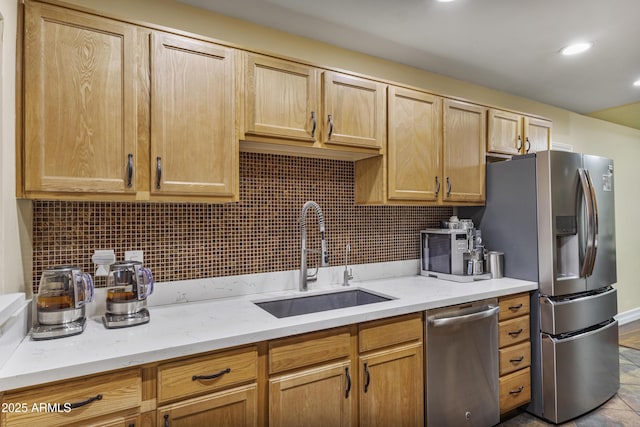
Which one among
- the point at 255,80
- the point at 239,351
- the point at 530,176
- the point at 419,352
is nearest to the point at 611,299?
the point at 530,176

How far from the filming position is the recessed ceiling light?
254 cm

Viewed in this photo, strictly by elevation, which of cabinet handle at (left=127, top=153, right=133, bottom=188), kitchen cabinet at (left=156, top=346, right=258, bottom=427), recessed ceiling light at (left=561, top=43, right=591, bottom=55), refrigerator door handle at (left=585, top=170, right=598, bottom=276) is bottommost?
kitchen cabinet at (left=156, top=346, right=258, bottom=427)

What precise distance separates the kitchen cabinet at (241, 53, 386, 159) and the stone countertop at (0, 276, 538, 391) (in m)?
0.89

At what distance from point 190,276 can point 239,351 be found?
26.9 inches

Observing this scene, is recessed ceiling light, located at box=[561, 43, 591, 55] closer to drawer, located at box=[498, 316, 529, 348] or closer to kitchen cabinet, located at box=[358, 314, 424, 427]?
drawer, located at box=[498, 316, 529, 348]

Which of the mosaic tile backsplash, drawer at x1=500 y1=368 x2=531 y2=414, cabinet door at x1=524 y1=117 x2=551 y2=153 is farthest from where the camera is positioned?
cabinet door at x1=524 y1=117 x2=551 y2=153

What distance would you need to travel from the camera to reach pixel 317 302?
89.8 inches

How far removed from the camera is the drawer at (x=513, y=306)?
2.34 metres

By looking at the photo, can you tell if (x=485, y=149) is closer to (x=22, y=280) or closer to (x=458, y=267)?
(x=458, y=267)

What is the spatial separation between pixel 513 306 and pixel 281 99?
6.50ft

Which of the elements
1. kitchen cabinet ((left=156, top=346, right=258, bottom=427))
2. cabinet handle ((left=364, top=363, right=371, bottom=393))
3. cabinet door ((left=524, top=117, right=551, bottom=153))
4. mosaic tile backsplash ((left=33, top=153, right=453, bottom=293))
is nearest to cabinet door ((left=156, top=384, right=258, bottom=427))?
kitchen cabinet ((left=156, top=346, right=258, bottom=427))

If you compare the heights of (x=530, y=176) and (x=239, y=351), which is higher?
→ (x=530, y=176)

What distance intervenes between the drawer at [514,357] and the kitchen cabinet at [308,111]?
1.55 meters

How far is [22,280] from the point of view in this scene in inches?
59.9
